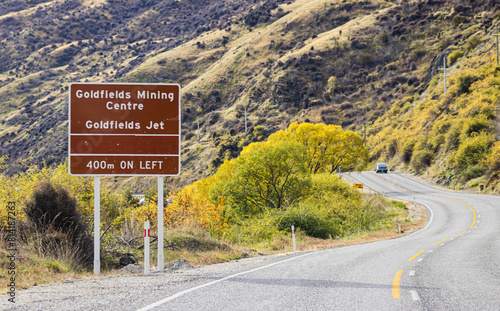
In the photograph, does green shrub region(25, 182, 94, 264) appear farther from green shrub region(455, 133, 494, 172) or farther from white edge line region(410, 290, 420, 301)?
green shrub region(455, 133, 494, 172)

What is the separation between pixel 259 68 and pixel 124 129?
105504mm

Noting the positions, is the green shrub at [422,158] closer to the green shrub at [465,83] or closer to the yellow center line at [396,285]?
the green shrub at [465,83]

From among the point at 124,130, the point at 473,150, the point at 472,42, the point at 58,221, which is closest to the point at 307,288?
the point at 124,130

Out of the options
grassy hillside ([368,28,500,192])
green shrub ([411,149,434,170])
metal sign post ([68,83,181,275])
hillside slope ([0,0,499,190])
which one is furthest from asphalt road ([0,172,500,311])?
hillside slope ([0,0,499,190])

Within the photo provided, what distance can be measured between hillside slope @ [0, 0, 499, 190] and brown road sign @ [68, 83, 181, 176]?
190 feet

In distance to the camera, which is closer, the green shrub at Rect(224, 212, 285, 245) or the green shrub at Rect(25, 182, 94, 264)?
the green shrub at Rect(25, 182, 94, 264)

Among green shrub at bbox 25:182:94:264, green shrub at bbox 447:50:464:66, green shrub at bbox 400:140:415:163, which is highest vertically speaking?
green shrub at bbox 447:50:464:66

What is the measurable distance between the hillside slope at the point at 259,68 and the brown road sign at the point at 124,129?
57921mm

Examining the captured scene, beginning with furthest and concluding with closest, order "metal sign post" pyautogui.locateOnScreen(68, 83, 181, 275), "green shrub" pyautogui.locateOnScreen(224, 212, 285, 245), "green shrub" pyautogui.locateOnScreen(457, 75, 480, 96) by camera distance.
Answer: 1. "green shrub" pyautogui.locateOnScreen(457, 75, 480, 96)
2. "green shrub" pyautogui.locateOnScreen(224, 212, 285, 245)
3. "metal sign post" pyautogui.locateOnScreen(68, 83, 181, 275)

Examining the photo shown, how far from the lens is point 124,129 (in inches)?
448

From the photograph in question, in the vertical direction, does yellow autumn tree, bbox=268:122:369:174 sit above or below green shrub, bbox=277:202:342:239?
above

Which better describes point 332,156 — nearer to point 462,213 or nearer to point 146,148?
point 462,213

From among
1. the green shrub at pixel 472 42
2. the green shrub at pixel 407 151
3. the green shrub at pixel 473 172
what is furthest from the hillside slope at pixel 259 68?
the green shrub at pixel 473 172

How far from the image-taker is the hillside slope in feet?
298
